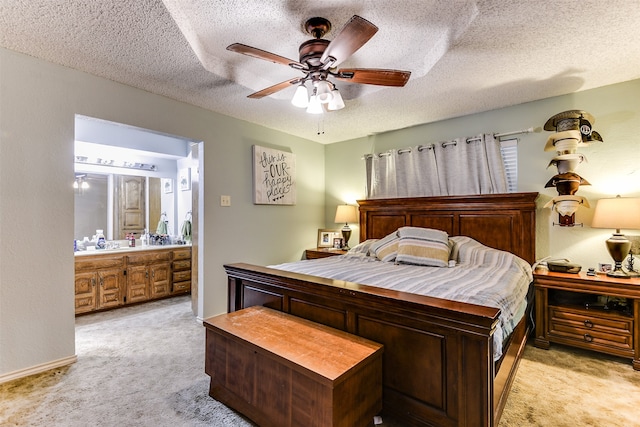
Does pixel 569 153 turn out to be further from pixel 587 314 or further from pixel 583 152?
pixel 587 314

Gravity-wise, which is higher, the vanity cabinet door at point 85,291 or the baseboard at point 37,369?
the vanity cabinet door at point 85,291

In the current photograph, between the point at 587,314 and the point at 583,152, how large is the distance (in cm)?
152

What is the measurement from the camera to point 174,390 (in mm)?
1995

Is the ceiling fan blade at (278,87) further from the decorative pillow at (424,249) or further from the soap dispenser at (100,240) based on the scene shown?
the soap dispenser at (100,240)

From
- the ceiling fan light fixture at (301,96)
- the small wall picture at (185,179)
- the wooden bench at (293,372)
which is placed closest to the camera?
the wooden bench at (293,372)

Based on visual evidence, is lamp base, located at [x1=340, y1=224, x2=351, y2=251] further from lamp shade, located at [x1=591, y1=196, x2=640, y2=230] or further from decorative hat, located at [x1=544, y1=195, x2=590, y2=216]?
lamp shade, located at [x1=591, y1=196, x2=640, y2=230]

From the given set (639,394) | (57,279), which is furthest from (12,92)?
(639,394)

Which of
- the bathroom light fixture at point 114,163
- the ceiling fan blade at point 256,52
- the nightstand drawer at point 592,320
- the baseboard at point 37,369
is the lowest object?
the baseboard at point 37,369

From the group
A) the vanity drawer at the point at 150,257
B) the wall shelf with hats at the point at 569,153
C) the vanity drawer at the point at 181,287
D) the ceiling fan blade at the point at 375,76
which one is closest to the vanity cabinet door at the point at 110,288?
the vanity drawer at the point at 150,257

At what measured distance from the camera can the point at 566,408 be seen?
1811 mm

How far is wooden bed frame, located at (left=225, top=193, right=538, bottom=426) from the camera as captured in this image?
1345mm

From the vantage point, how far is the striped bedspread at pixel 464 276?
1.69m

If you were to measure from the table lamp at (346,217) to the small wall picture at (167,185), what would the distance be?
112 inches

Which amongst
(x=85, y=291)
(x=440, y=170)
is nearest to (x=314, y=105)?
(x=440, y=170)
